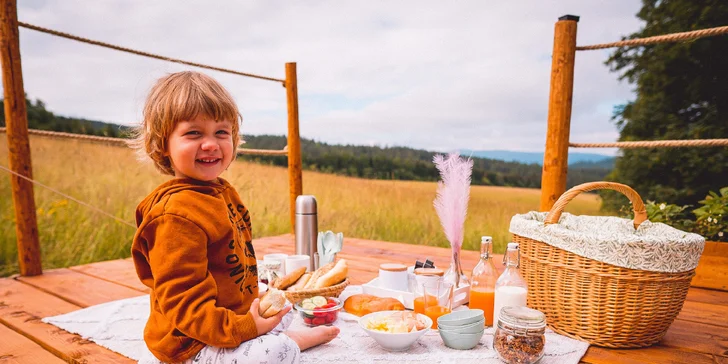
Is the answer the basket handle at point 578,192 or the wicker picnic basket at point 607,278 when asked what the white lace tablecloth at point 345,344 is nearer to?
the wicker picnic basket at point 607,278

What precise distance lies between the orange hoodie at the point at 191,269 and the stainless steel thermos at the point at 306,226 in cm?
96

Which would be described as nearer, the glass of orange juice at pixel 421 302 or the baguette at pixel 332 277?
the glass of orange juice at pixel 421 302

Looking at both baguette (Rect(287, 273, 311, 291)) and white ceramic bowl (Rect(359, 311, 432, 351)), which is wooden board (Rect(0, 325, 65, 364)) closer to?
baguette (Rect(287, 273, 311, 291))

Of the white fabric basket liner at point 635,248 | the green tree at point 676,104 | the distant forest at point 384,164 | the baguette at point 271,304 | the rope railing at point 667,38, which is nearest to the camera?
the baguette at point 271,304

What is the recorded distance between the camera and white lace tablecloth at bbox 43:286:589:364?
4.16 feet

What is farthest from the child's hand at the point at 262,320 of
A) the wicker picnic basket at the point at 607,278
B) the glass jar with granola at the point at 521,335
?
the wicker picnic basket at the point at 607,278

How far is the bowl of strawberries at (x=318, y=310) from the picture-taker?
1.47 meters

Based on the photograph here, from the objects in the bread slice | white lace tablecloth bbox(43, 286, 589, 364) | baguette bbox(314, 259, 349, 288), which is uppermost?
baguette bbox(314, 259, 349, 288)

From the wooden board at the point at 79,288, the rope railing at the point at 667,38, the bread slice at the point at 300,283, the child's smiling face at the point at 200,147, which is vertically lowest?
the wooden board at the point at 79,288

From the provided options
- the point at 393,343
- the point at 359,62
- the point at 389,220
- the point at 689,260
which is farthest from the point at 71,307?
the point at 359,62

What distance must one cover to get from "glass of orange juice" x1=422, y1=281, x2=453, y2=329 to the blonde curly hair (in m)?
0.77

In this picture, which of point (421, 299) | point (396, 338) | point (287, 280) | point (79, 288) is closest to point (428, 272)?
point (421, 299)

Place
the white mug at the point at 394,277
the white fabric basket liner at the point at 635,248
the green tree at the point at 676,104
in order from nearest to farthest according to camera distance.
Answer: the white fabric basket liner at the point at 635,248
the white mug at the point at 394,277
the green tree at the point at 676,104

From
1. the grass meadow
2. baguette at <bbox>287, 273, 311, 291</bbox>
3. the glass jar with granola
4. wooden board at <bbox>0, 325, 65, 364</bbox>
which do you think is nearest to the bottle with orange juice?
the glass jar with granola
